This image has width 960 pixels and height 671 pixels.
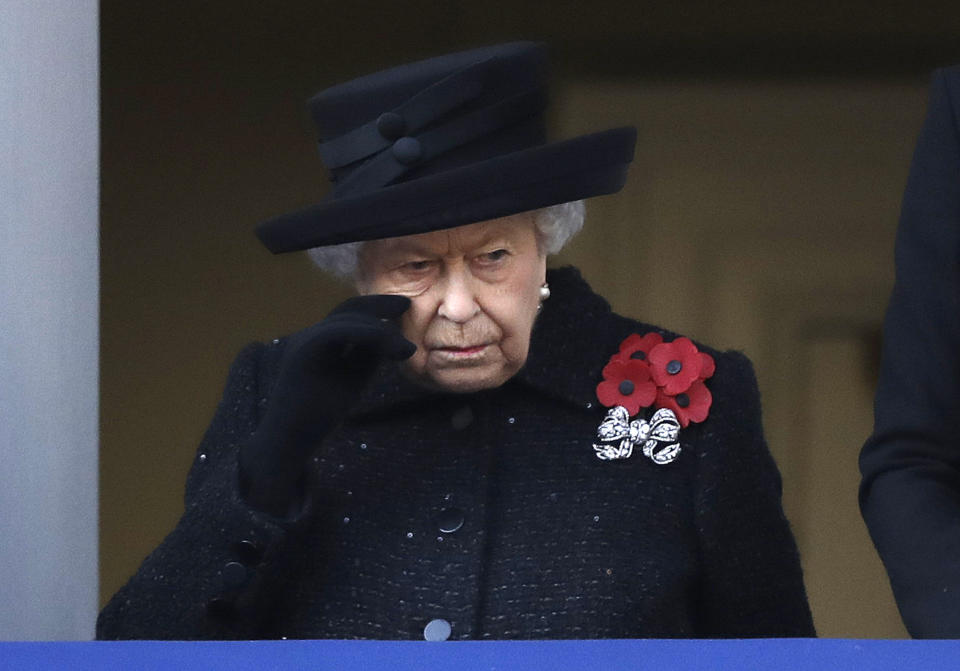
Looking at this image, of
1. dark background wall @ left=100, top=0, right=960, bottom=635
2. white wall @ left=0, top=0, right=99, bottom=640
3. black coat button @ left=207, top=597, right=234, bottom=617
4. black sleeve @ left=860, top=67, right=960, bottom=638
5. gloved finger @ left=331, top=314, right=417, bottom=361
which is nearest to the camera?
black sleeve @ left=860, top=67, right=960, bottom=638

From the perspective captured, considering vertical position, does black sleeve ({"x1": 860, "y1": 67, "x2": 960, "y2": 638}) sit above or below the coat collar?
above

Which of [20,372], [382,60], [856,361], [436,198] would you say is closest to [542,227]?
[436,198]

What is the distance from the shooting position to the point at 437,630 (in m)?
2.28

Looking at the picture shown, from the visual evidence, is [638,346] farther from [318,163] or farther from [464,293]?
[318,163]

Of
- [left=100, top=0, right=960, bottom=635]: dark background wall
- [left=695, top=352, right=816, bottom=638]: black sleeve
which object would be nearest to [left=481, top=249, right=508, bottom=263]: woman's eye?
[left=695, top=352, right=816, bottom=638]: black sleeve

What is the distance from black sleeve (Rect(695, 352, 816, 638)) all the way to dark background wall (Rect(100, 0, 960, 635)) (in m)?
2.55

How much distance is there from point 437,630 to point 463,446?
0.26 metres

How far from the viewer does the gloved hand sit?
2195mm

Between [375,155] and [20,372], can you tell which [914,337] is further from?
[20,372]

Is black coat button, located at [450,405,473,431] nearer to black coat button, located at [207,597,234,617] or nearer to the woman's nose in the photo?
the woman's nose

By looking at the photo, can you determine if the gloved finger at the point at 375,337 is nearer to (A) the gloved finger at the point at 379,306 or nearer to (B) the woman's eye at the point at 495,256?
(A) the gloved finger at the point at 379,306

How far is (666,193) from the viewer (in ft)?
16.6

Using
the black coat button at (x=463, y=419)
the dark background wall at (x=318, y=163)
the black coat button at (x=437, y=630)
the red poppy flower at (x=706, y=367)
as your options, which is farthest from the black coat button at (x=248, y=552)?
the dark background wall at (x=318, y=163)

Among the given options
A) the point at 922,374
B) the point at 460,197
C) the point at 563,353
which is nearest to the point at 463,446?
the point at 563,353
